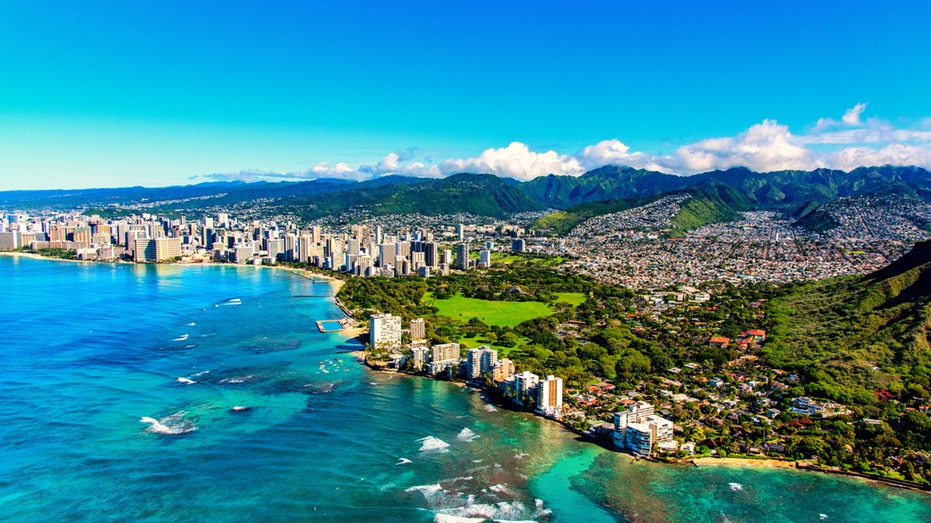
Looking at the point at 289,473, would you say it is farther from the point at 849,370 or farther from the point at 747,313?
the point at 747,313

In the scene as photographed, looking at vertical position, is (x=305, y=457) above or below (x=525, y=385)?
below

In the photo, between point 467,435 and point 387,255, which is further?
point 387,255

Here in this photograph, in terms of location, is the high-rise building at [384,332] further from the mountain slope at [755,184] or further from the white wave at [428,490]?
the mountain slope at [755,184]

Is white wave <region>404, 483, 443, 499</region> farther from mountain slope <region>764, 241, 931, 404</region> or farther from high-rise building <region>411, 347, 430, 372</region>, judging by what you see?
mountain slope <region>764, 241, 931, 404</region>

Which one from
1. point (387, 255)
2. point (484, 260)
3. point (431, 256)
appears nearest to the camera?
point (431, 256)

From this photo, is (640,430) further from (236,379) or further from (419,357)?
(236,379)

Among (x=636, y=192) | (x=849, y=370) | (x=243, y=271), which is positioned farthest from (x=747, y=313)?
(x=636, y=192)

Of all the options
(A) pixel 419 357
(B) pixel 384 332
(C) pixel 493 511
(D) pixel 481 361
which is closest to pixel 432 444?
(C) pixel 493 511
